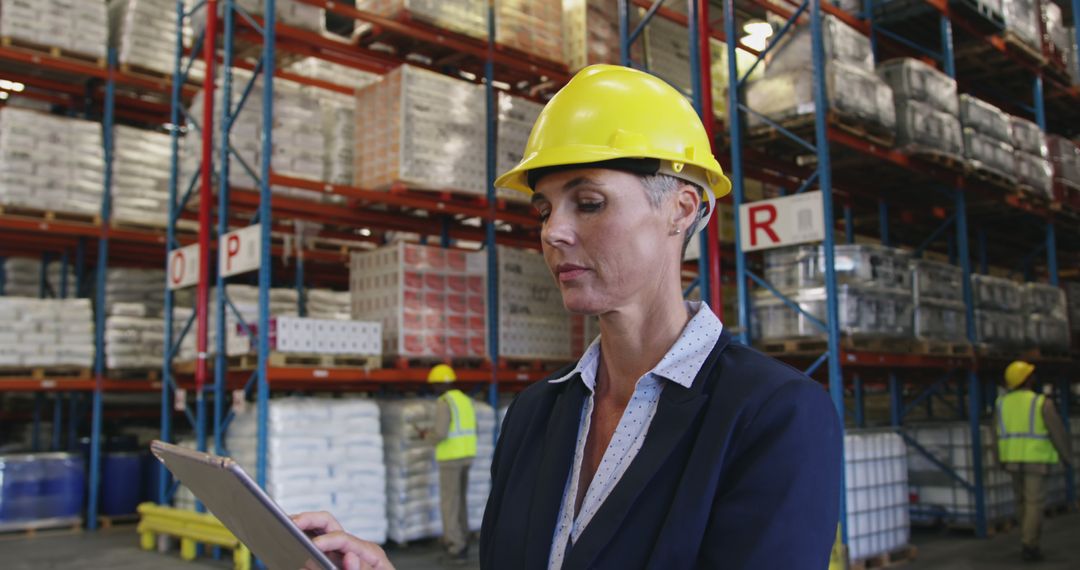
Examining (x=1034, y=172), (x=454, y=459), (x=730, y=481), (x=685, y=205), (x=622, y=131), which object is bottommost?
(x=454, y=459)

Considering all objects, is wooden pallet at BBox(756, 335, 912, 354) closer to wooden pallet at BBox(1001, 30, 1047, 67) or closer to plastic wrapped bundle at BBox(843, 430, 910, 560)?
plastic wrapped bundle at BBox(843, 430, 910, 560)

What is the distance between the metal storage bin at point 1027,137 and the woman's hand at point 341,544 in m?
11.7

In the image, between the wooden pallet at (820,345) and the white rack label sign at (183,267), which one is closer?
the wooden pallet at (820,345)

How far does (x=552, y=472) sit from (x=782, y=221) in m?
6.68

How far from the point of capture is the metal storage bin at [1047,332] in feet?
38.4

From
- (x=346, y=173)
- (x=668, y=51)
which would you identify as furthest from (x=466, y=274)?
(x=668, y=51)

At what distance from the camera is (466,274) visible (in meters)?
10.2

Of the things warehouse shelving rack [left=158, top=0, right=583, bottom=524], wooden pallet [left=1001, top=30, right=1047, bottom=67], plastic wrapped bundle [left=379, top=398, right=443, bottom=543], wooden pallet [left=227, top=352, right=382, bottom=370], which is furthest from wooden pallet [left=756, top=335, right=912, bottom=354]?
wooden pallet [left=1001, top=30, right=1047, bottom=67]

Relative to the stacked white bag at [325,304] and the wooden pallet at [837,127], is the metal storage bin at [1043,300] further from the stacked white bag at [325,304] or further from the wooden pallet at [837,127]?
the stacked white bag at [325,304]

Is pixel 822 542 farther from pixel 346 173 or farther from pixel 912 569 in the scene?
pixel 346 173

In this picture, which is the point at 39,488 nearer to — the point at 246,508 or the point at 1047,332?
the point at 246,508

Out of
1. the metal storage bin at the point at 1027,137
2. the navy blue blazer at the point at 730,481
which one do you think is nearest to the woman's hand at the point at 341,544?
the navy blue blazer at the point at 730,481

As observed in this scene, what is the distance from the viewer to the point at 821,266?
26.3 ft

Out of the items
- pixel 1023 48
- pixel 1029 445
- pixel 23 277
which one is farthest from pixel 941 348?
pixel 23 277
